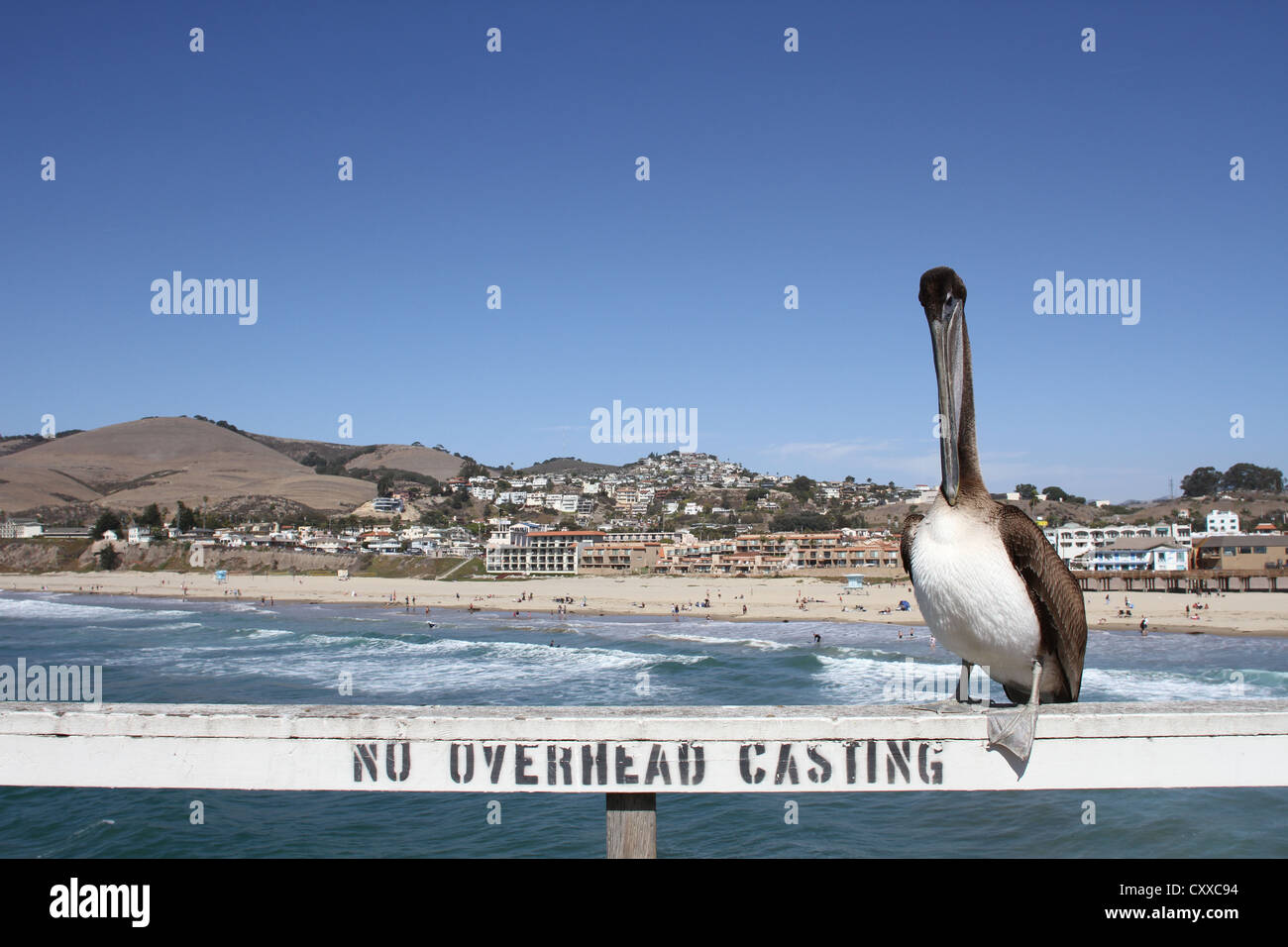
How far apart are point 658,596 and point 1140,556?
48657 millimetres

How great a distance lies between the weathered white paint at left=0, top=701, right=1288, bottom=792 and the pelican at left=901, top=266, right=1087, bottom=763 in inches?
24.6

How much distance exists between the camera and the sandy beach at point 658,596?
49625mm

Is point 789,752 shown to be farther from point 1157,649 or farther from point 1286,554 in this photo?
point 1286,554

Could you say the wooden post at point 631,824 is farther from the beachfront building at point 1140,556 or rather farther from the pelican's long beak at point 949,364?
the beachfront building at point 1140,556

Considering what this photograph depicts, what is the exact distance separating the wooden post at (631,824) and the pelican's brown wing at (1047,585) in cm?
212

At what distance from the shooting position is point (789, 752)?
3627 millimetres

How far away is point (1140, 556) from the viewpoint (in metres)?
86.1

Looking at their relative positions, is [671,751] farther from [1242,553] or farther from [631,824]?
[1242,553]

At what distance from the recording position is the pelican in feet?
14.3

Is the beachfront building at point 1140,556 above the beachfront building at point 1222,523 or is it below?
below

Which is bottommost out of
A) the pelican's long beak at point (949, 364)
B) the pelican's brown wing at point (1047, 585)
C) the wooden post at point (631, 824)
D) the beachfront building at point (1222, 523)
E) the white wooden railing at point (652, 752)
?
the beachfront building at point (1222, 523)

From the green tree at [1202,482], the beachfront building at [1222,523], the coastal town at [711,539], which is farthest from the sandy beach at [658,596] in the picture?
the green tree at [1202,482]
